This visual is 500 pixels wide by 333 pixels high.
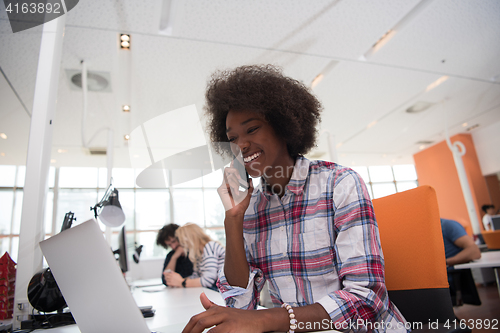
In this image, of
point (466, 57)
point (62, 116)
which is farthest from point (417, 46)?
point (62, 116)

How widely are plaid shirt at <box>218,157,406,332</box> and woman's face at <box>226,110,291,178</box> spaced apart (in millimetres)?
82

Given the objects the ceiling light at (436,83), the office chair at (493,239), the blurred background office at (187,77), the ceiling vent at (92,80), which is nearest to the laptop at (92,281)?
the blurred background office at (187,77)

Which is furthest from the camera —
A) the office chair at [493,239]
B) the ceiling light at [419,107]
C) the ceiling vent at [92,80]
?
the ceiling light at [419,107]

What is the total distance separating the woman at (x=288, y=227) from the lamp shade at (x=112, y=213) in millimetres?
583

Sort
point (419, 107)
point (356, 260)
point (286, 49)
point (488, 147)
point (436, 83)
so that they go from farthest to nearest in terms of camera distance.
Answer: point (488, 147), point (419, 107), point (436, 83), point (286, 49), point (356, 260)

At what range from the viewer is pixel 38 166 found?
111 centimetres

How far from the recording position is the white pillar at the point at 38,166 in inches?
40.0

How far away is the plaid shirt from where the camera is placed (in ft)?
2.25

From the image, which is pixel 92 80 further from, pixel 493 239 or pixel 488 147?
pixel 488 147

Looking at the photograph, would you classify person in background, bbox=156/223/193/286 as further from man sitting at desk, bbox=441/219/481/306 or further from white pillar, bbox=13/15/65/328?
man sitting at desk, bbox=441/219/481/306

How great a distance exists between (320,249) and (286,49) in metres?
3.18

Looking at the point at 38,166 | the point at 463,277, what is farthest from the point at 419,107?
the point at 38,166

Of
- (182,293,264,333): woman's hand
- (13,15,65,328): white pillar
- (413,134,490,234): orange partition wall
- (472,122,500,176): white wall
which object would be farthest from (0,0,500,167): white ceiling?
(413,134,490,234): orange partition wall

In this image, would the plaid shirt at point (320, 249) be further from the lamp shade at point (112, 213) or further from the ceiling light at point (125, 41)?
the ceiling light at point (125, 41)
